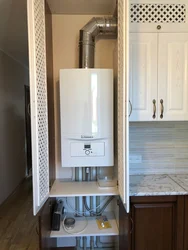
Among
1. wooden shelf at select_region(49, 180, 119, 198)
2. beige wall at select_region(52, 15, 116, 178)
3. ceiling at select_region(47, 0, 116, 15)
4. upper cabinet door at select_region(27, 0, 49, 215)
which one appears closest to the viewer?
upper cabinet door at select_region(27, 0, 49, 215)

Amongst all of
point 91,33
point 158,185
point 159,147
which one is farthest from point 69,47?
point 158,185

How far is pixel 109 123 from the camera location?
6.36 ft

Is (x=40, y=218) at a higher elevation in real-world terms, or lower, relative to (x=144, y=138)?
lower

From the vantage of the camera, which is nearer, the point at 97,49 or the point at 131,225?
the point at 131,225

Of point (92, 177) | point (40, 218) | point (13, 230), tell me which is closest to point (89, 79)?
point (92, 177)

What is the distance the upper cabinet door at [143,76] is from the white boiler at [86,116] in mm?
199

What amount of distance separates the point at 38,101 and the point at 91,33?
90cm

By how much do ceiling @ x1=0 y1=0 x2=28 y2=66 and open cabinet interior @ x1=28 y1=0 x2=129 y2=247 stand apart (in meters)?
0.31

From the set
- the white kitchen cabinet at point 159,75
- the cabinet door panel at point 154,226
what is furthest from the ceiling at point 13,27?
the cabinet door panel at point 154,226

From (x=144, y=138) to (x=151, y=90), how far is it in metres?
0.55

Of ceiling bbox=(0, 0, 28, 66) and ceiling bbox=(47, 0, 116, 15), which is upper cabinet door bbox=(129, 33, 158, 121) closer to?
ceiling bbox=(47, 0, 116, 15)

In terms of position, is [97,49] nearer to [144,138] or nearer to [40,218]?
[144,138]

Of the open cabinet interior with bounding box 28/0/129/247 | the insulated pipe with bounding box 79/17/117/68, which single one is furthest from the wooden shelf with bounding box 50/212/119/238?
the insulated pipe with bounding box 79/17/117/68

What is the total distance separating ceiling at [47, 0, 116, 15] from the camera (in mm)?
1960
